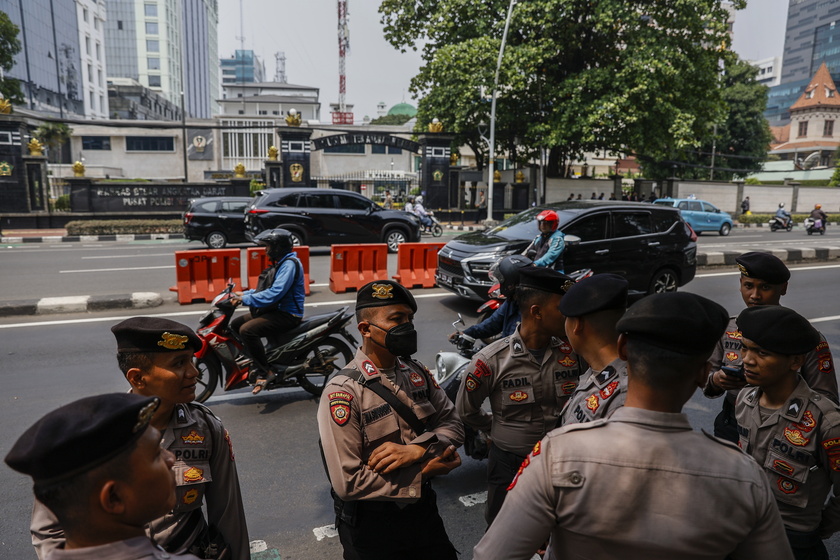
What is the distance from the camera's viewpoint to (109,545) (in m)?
1.21

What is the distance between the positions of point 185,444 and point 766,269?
296cm

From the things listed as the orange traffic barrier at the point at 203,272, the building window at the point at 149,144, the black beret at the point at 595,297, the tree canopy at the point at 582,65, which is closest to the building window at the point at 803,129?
the tree canopy at the point at 582,65

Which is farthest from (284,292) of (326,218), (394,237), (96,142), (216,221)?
(96,142)

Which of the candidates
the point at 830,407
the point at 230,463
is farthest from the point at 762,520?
the point at 230,463

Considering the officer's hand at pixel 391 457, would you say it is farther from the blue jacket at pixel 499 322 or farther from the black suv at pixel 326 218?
the black suv at pixel 326 218

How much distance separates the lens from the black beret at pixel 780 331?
2.13 meters

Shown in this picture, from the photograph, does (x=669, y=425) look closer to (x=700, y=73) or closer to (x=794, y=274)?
(x=794, y=274)

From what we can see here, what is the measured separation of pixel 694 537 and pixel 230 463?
158 centimetres

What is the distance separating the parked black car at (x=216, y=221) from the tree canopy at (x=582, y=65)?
10.5m

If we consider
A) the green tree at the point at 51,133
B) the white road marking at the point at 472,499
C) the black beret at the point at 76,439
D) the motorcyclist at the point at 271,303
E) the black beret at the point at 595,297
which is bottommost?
the white road marking at the point at 472,499

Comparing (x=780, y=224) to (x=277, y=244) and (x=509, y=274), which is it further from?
(x=277, y=244)

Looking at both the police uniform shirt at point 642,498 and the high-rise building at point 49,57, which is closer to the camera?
the police uniform shirt at point 642,498

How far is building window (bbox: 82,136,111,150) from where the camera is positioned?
134 ft

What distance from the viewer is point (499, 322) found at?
14.5 ft
